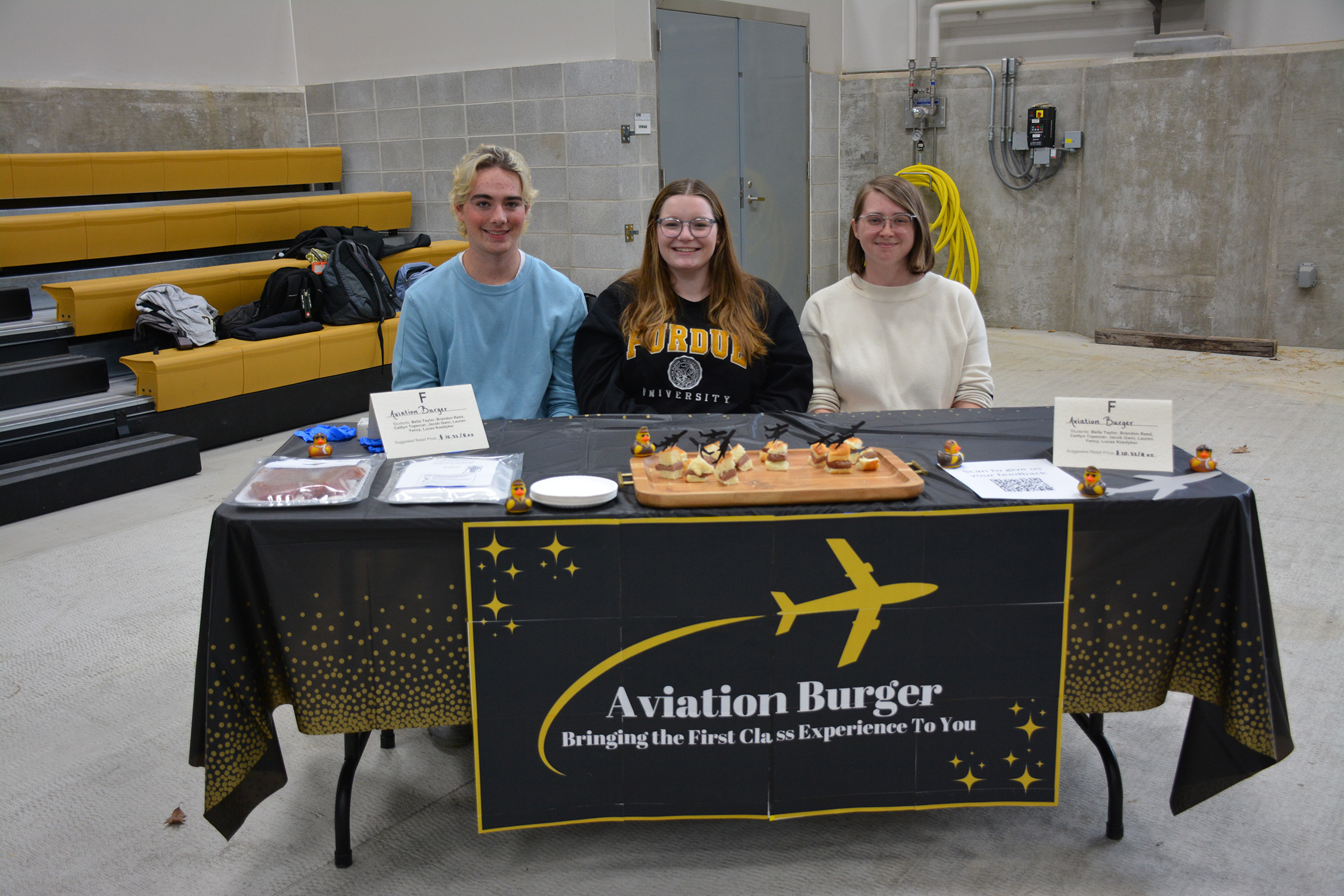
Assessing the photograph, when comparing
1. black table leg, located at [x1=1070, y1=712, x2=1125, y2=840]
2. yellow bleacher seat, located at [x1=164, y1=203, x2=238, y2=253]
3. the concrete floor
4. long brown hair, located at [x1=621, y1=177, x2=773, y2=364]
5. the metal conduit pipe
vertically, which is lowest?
the concrete floor

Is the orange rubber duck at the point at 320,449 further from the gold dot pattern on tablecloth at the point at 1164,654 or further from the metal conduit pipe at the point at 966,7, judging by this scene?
the metal conduit pipe at the point at 966,7

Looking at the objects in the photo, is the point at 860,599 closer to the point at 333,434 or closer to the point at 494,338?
the point at 333,434

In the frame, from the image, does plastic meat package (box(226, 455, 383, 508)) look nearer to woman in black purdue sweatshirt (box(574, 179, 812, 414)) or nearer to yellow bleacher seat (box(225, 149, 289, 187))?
woman in black purdue sweatshirt (box(574, 179, 812, 414))

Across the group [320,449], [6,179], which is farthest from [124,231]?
[320,449]

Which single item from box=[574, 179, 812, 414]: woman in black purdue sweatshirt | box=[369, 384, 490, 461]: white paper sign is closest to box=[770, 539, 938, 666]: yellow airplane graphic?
box=[369, 384, 490, 461]: white paper sign

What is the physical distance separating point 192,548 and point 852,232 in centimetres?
235

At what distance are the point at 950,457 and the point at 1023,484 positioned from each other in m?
0.15

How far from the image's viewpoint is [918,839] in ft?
6.08

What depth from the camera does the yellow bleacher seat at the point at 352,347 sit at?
4953 mm

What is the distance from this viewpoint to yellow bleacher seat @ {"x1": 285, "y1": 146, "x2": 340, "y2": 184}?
20.0ft

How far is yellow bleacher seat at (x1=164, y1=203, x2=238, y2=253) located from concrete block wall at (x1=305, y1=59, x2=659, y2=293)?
44.4 inches

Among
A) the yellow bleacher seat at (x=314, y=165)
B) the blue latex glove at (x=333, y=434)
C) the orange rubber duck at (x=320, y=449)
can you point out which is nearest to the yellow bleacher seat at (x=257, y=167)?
the yellow bleacher seat at (x=314, y=165)

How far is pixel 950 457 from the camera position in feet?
5.94

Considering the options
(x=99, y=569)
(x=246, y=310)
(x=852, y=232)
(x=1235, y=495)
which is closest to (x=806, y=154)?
(x=246, y=310)
